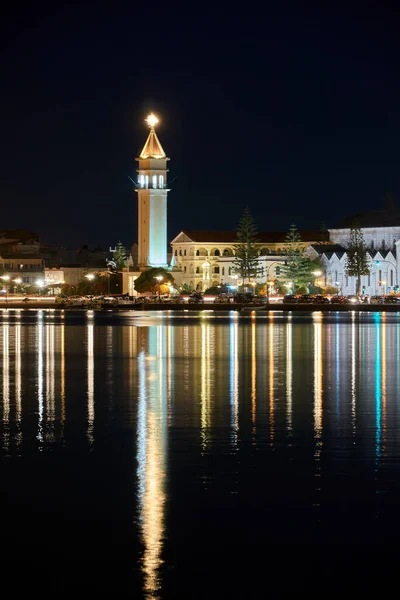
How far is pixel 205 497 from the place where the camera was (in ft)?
42.3

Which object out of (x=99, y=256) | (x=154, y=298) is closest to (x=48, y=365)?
(x=154, y=298)

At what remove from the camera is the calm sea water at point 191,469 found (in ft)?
35.3

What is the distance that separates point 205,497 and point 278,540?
186 cm

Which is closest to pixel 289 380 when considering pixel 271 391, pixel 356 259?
pixel 271 391

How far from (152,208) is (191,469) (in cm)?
10962

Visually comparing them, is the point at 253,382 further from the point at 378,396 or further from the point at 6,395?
the point at 6,395

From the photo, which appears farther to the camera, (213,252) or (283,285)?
(213,252)

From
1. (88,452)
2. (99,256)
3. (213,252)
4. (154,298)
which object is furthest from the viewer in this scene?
(99,256)

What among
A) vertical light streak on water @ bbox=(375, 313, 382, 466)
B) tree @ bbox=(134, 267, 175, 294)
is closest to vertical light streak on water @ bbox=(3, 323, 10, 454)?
vertical light streak on water @ bbox=(375, 313, 382, 466)

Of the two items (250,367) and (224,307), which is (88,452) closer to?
(250,367)

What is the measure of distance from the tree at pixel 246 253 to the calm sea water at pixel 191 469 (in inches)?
3905

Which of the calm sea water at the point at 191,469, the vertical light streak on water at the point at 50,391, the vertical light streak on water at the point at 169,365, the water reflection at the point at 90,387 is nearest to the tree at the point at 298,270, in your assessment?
the vertical light streak on water at the point at 169,365

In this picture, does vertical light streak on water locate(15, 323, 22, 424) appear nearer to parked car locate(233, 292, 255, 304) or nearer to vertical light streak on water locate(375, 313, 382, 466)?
vertical light streak on water locate(375, 313, 382, 466)

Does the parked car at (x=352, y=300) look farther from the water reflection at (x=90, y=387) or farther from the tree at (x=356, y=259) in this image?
the water reflection at (x=90, y=387)
